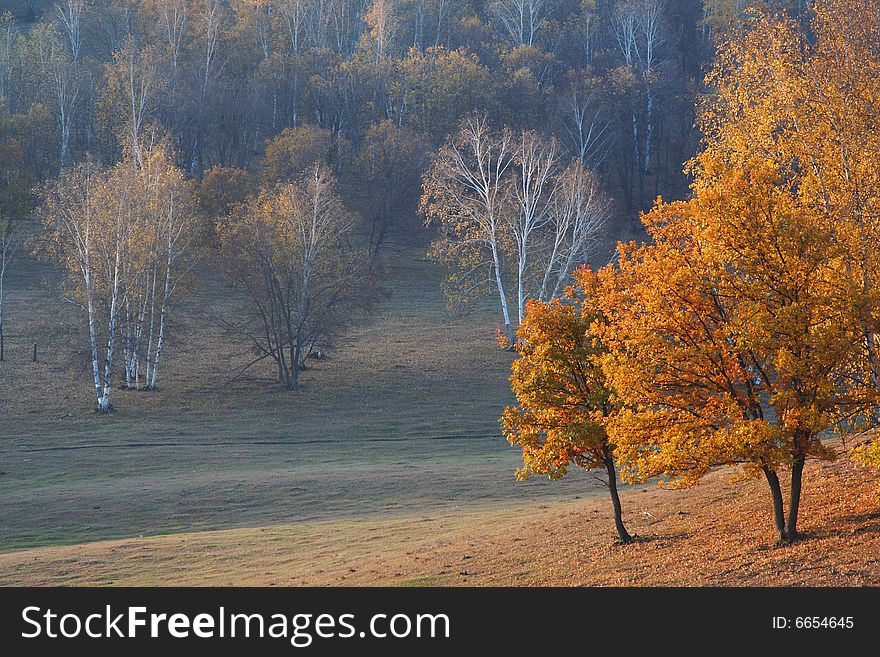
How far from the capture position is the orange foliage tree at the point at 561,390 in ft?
73.0

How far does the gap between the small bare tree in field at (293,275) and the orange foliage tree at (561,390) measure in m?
37.9

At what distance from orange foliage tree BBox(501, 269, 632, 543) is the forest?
0.21 ft

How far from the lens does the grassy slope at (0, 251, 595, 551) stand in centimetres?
3175

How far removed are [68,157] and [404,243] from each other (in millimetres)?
33543

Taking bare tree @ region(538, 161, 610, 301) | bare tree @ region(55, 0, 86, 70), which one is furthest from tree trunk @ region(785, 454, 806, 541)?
bare tree @ region(55, 0, 86, 70)

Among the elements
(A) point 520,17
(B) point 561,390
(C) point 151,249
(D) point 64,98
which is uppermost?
(A) point 520,17

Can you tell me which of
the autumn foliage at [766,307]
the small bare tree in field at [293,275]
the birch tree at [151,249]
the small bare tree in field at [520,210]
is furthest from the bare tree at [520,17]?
the autumn foliage at [766,307]

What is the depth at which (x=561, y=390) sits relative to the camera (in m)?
22.7

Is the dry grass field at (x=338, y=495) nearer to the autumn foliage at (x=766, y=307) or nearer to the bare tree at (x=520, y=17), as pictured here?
the autumn foliage at (x=766, y=307)

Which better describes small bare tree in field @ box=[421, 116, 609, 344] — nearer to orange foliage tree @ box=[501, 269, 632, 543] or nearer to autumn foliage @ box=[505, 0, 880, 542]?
orange foliage tree @ box=[501, 269, 632, 543]

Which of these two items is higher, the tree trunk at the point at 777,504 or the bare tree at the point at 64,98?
the bare tree at the point at 64,98

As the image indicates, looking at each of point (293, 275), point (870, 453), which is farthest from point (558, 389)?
point (293, 275)

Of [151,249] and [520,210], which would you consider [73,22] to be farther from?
[520,210]

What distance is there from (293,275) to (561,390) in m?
40.0
